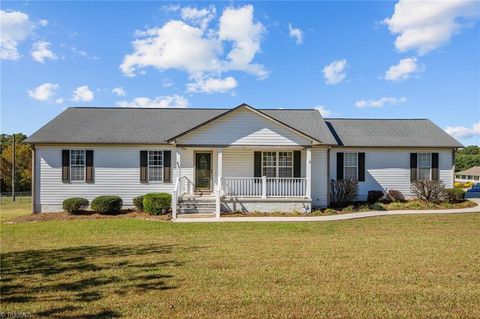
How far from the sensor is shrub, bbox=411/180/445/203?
1761 centimetres

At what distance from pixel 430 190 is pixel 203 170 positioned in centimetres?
1199

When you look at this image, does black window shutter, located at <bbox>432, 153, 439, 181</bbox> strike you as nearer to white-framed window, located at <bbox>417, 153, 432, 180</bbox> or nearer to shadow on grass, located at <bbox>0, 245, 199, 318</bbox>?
white-framed window, located at <bbox>417, 153, 432, 180</bbox>

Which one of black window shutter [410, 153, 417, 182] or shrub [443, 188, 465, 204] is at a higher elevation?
black window shutter [410, 153, 417, 182]

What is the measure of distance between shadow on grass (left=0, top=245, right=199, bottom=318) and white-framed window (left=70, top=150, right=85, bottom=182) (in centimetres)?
988

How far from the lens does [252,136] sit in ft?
53.6

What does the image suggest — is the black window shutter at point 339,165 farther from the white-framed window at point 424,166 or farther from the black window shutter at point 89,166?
the black window shutter at point 89,166

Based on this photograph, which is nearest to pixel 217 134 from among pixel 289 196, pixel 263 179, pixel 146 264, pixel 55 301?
pixel 263 179

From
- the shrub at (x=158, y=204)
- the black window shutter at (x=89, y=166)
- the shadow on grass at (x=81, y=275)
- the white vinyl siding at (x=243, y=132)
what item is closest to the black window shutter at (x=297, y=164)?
the white vinyl siding at (x=243, y=132)

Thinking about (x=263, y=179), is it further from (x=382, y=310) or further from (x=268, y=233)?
(x=382, y=310)

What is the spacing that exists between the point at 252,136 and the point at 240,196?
2962mm

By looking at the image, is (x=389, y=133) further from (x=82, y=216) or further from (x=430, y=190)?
(x=82, y=216)

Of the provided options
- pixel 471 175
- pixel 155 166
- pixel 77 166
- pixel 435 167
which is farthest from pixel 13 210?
pixel 471 175

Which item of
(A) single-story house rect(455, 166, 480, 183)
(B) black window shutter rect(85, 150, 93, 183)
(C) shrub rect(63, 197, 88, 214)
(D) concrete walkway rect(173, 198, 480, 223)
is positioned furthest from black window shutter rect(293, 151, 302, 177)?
(A) single-story house rect(455, 166, 480, 183)

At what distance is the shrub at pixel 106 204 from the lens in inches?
648
